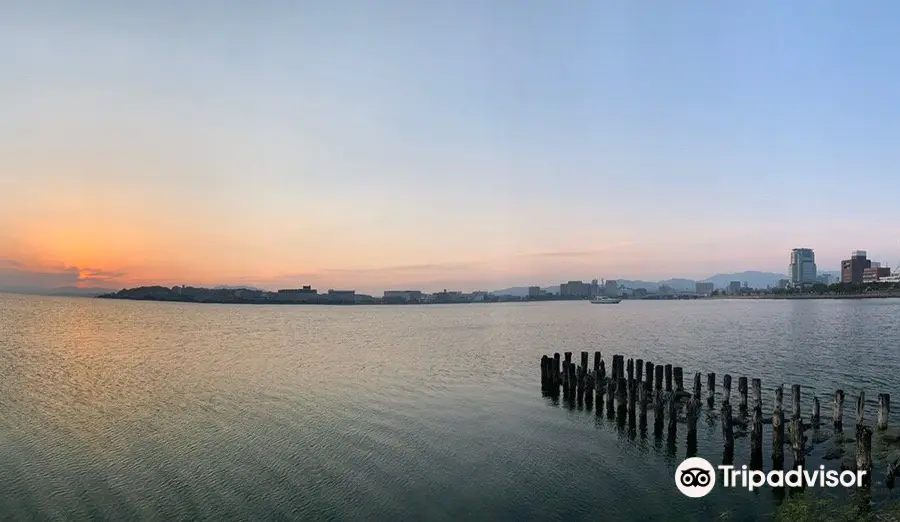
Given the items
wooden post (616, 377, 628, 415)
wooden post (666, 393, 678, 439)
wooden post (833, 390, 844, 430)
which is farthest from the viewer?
wooden post (616, 377, 628, 415)

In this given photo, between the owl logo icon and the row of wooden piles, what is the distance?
5.31 feet

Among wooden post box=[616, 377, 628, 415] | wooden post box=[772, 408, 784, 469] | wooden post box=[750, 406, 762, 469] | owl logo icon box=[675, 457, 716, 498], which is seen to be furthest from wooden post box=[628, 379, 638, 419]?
wooden post box=[772, 408, 784, 469]

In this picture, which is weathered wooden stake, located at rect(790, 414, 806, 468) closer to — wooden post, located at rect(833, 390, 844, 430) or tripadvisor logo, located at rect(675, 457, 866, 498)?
tripadvisor logo, located at rect(675, 457, 866, 498)

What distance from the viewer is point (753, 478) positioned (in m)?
17.1

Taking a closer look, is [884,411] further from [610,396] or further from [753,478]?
[610,396]

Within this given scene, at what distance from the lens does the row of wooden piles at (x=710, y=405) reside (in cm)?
1762

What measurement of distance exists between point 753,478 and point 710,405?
10609mm

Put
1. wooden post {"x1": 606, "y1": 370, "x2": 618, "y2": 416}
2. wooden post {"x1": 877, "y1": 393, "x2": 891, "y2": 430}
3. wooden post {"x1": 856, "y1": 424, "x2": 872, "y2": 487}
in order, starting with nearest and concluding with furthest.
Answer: wooden post {"x1": 856, "y1": 424, "x2": 872, "y2": 487} < wooden post {"x1": 877, "y1": 393, "x2": 891, "y2": 430} < wooden post {"x1": 606, "y1": 370, "x2": 618, "y2": 416}

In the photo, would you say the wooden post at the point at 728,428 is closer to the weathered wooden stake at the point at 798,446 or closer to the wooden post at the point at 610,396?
the weathered wooden stake at the point at 798,446

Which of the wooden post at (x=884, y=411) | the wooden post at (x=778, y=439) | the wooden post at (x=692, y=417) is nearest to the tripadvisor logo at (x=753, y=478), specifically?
the wooden post at (x=778, y=439)

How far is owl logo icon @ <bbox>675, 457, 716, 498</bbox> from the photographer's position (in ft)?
53.5

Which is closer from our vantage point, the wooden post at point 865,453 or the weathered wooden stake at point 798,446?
the wooden post at point 865,453


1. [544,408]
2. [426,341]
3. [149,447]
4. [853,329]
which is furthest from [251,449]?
[853,329]

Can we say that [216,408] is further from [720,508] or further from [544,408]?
[720,508]
